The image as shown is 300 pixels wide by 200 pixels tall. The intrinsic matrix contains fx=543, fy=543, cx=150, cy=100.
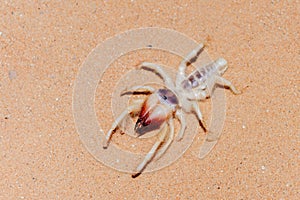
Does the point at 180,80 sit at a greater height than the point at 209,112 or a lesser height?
greater

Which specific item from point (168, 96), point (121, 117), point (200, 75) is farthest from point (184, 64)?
→ point (121, 117)

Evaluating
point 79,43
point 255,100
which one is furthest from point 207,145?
point 79,43

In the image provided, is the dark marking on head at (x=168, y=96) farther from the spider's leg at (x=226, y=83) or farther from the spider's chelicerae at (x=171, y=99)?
the spider's leg at (x=226, y=83)

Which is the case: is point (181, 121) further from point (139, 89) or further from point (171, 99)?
point (139, 89)

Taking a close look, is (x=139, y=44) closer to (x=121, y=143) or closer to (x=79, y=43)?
(x=79, y=43)

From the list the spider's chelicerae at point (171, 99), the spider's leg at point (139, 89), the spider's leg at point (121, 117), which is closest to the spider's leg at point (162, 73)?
the spider's chelicerae at point (171, 99)
